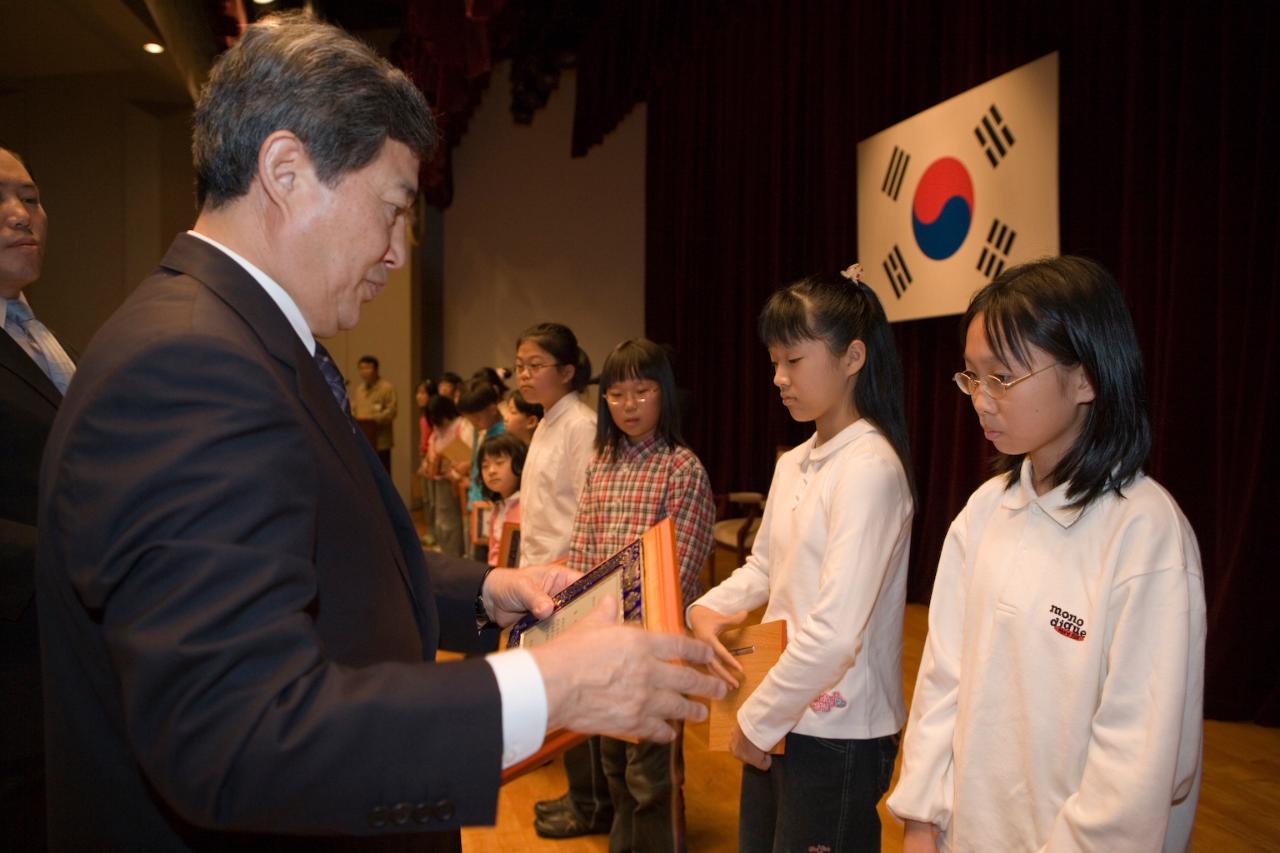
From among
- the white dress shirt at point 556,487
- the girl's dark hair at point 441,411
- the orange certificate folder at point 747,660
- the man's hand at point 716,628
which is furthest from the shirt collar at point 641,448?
the girl's dark hair at point 441,411

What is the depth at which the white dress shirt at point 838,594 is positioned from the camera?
146 centimetres

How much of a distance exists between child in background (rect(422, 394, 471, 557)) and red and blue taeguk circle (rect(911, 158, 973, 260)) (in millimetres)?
3111

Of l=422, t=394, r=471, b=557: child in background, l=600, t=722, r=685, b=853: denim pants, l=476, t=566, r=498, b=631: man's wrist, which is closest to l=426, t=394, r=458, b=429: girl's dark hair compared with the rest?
l=422, t=394, r=471, b=557: child in background

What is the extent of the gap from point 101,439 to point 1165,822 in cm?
119

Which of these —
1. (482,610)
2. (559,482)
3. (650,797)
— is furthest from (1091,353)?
(559,482)

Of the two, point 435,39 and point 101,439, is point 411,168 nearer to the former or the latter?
point 101,439

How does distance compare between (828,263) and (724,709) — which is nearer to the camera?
(724,709)

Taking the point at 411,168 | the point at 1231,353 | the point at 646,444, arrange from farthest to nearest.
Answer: the point at 1231,353 < the point at 646,444 < the point at 411,168

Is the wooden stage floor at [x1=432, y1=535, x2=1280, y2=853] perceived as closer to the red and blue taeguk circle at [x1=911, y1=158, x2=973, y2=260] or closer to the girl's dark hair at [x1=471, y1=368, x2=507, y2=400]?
the girl's dark hair at [x1=471, y1=368, x2=507, y2=400]

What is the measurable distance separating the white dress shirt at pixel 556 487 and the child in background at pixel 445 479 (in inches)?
105

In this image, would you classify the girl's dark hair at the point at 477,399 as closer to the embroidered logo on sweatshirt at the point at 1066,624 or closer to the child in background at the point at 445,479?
the child in background at the point at 445,479

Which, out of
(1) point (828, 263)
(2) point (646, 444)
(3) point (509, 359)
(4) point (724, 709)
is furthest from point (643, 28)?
(4) point (724, 709)

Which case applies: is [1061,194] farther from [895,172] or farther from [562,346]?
[562,346]

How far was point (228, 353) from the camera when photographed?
2.38ft
